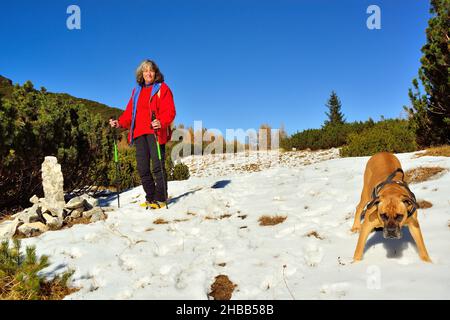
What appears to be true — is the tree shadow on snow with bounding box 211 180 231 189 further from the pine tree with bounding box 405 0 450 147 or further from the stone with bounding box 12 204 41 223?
the pine tree with bounding box 405 0 450 147

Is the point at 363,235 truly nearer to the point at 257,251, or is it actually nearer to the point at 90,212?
the point at 257,251

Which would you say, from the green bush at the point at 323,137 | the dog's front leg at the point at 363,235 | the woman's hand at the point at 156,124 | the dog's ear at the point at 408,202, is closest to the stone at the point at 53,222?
the woman's hand at the point at 156,124

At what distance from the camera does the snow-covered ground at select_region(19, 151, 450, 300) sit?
9.20ft

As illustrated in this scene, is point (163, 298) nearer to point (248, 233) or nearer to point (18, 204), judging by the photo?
point (248, 233)

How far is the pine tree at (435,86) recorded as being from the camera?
8562mm

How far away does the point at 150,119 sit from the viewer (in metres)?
6.12

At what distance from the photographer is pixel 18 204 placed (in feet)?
24.2

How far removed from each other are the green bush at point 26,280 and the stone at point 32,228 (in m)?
2.26

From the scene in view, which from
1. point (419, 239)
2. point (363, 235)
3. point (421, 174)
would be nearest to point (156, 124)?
point (363, 235)

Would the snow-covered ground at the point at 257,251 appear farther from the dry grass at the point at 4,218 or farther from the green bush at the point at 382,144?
the green bush at the point at 382,144

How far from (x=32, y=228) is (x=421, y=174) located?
6464 mm

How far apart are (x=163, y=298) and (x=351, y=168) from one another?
6.62 m

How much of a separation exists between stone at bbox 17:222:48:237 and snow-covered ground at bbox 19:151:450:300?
0.48m
